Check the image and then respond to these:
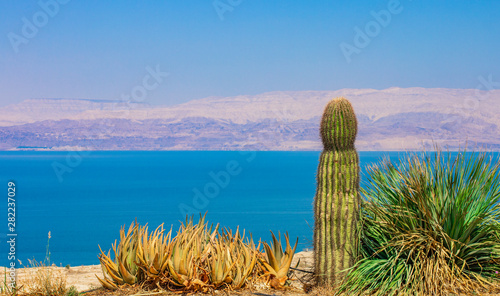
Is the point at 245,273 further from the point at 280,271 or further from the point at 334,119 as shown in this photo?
the point at 334,119

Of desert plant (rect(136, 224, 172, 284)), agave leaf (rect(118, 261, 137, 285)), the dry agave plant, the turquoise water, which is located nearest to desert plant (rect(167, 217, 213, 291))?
the dry agave plant

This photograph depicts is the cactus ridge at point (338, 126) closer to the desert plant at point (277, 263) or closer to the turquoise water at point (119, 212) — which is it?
the desert plant at point (277, 263)

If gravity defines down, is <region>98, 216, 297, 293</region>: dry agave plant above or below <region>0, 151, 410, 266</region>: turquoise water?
above

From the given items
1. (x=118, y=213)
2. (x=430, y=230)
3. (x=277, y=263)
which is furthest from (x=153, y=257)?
(x=118, y=213)

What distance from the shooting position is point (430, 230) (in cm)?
728

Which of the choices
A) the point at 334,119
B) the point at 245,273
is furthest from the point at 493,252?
the point at 245,273

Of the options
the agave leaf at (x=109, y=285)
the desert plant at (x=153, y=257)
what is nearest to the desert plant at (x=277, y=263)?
the desert plant at (x=153, y=257)

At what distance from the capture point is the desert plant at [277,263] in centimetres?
759

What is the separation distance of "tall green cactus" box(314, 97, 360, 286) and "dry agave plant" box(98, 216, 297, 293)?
0.59 meters

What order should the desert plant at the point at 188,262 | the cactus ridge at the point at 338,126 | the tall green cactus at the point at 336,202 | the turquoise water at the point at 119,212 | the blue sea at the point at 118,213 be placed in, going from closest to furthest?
1. the desert plant at the point at 188,262
2. the tall green cactus at the point at 336,202
3. the cactus ridge at the point at 338,126
4. the blue sea at the point at 118,213
5. the turquoise water at the point at 119,212

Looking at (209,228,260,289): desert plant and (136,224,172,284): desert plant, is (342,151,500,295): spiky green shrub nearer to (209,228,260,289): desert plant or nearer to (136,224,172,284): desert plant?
(209,228,260,289): desert plant

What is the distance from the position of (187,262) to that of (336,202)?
220 cm

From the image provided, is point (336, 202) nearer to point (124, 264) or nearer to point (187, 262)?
point (187, 262)

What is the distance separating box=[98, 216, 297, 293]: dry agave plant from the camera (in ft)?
23.2
